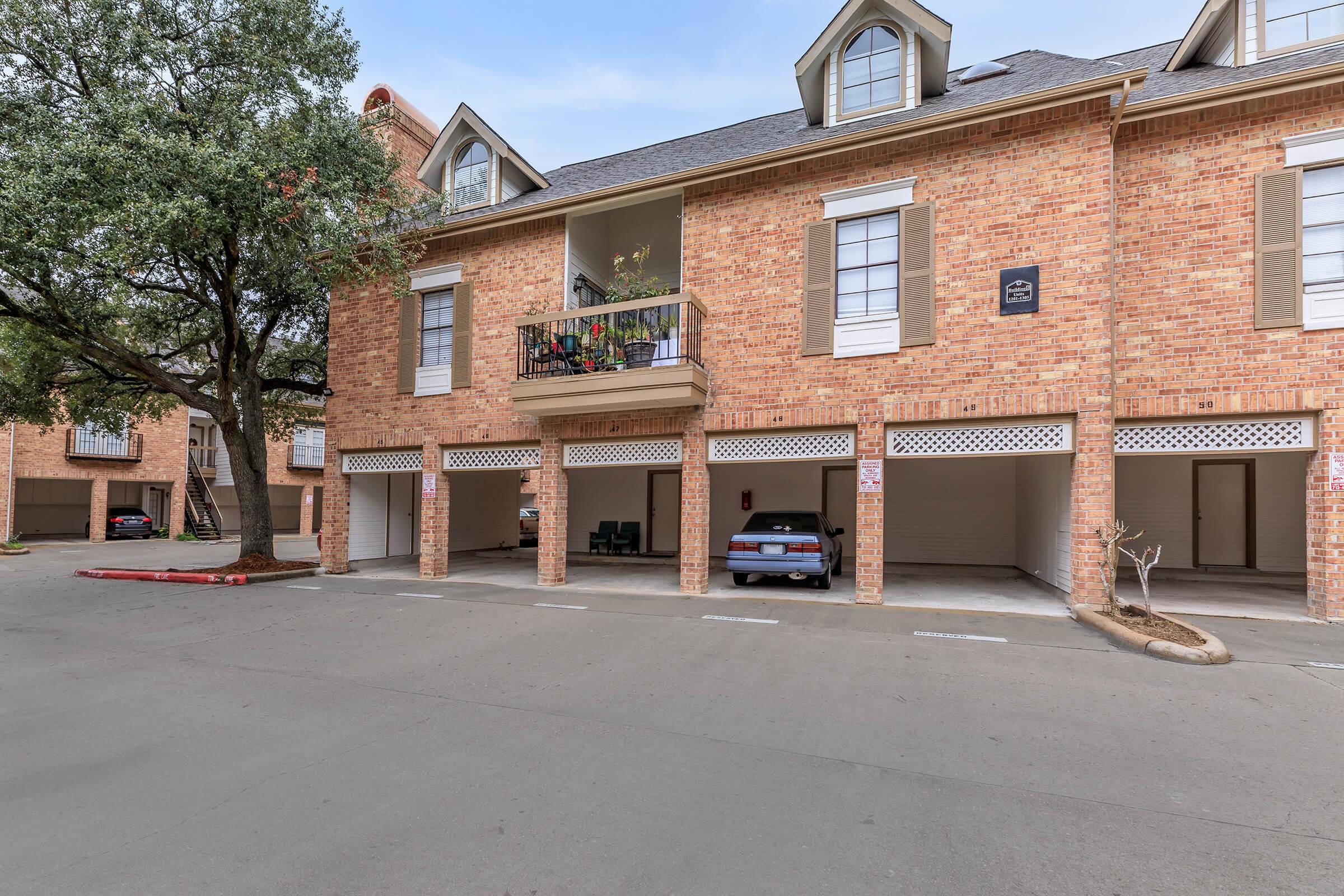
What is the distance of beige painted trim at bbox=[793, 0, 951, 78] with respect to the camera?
394 inches

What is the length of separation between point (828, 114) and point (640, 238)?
4891 millimetres

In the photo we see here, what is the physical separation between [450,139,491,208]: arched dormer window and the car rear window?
891 cm

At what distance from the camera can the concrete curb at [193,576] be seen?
1228 centimetres

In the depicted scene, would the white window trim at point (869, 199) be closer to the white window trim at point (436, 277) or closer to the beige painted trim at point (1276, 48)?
the beige painted trim at point (1276, 48)

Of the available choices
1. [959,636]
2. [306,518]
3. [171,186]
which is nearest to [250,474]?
[171,186]

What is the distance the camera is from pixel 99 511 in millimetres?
24484

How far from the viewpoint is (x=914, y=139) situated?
9539 mm

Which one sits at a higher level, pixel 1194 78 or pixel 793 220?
pixel 1194 78

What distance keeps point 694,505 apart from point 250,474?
9844 mm

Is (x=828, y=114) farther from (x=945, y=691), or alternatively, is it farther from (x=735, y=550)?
(x=945, y=691)

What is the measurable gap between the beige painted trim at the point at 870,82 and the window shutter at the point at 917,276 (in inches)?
88.4

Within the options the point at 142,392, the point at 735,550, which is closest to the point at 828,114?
the point at 735,550

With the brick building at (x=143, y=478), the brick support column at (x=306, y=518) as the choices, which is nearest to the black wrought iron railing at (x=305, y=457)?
the brick building at (x=143, y=478)

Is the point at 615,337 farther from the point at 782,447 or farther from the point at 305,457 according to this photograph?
the point at 305,457
